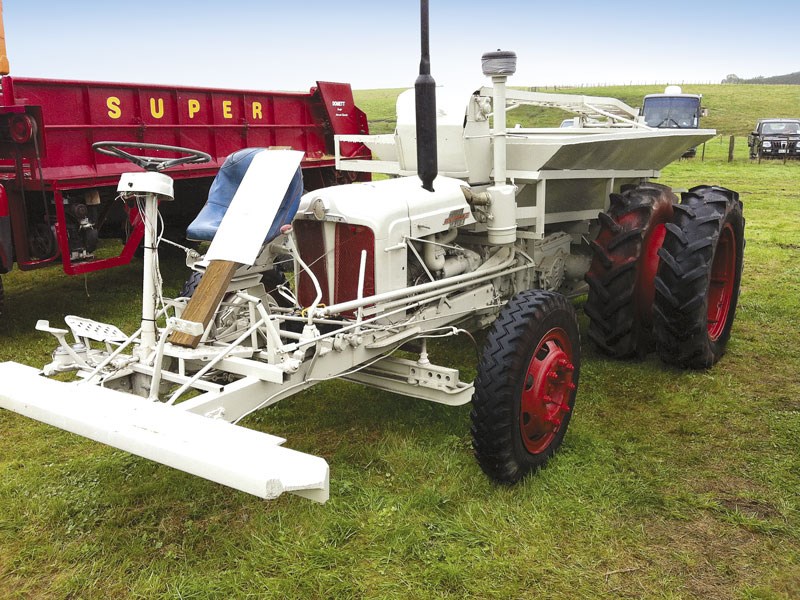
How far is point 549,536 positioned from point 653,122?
70.8 ft

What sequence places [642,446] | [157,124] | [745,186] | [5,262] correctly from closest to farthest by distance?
1. [642,446]
2. [5,262]
3. [157,124]
4. [745,186]

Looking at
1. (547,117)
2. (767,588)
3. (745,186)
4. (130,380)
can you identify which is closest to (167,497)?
(130,380)

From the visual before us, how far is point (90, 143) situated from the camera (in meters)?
6.48

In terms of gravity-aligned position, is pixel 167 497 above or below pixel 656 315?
below

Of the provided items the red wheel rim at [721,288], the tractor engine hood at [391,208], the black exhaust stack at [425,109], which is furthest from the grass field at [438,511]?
the black exhaust stack at [425,109]

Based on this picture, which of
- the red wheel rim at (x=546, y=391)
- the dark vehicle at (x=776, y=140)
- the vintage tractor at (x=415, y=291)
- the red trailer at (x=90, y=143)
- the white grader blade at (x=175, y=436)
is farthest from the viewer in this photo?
the dark vehicle at (x=776, y=140)

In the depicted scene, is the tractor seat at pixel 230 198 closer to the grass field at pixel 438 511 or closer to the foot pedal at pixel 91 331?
the foot pedal at pixel 91 331

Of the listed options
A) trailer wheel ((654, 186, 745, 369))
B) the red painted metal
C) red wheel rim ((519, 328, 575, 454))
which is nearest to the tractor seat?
red wheel rim ((519, 328, 575, 454))

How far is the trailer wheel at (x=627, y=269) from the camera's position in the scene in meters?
4.46

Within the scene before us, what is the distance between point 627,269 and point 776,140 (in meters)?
21.4

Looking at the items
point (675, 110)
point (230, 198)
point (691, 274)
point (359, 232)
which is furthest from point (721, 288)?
point (675, 110)

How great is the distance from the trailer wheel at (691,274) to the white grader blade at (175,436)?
2.93 meters

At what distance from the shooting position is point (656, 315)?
4523 mm

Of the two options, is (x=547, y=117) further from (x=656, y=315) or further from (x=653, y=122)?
(x=656, y=315)
